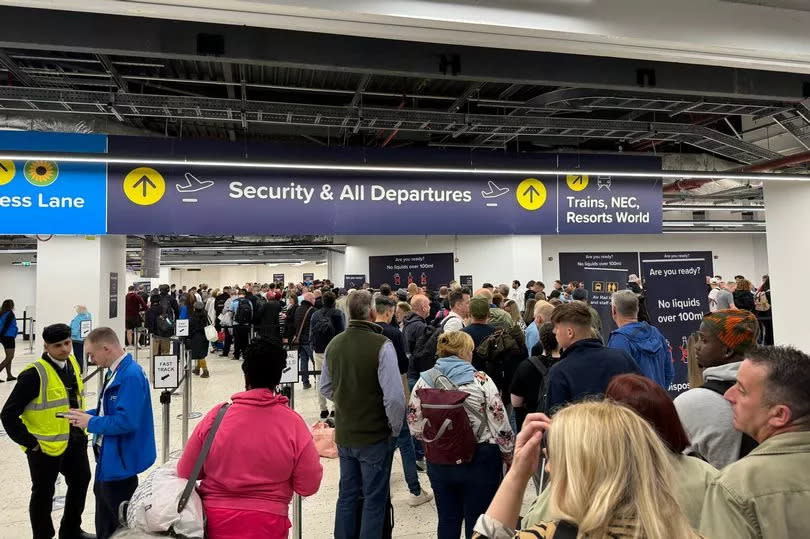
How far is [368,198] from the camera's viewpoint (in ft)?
16.3

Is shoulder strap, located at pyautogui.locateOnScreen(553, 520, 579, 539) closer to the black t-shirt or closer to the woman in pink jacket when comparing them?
the woman in pink jacket

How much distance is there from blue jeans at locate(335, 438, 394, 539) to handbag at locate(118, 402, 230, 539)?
4.40ft

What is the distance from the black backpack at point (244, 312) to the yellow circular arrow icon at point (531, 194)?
793 centimetres

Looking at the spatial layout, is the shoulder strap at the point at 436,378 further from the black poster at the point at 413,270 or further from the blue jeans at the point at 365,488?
the black poster at the point at 413,270

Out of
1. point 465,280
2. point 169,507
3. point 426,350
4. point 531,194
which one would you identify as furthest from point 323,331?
point 465,280

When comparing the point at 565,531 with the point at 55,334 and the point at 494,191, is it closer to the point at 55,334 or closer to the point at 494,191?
the point at 55,334

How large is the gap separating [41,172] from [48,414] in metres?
2.15

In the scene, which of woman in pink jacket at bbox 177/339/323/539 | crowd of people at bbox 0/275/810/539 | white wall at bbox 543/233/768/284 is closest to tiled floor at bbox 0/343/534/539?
crowd of people at bbox 0/275/810/539

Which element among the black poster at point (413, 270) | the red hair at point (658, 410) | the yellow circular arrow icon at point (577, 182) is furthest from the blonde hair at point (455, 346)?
the black poster at point (413, 270)

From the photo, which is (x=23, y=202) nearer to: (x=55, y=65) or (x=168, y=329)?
(x=55, y=65)

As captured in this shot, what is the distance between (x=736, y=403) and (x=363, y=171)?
12.7 ft

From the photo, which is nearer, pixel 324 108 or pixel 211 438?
pixel 211 438

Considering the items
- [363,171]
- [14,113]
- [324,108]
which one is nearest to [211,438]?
[363,171]

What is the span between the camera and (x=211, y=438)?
204 cm
